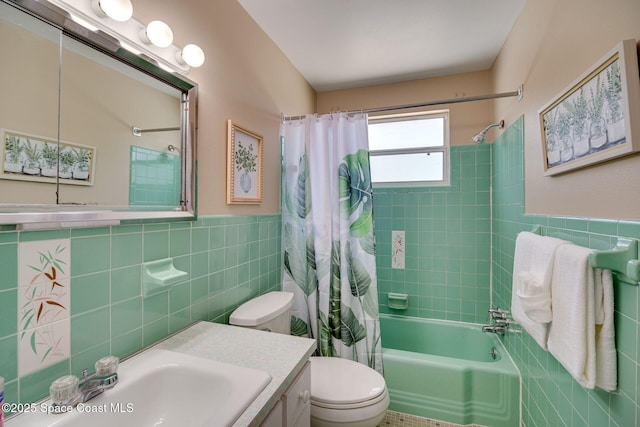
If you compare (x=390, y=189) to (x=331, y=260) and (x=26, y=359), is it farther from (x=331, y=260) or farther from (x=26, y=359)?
(x=26, y=359)

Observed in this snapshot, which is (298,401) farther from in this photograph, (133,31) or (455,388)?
(133,31)

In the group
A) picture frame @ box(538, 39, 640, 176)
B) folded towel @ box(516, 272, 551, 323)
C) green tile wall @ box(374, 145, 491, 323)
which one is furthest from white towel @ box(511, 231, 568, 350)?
green tile wall @ box(374, 145, 491, 323)

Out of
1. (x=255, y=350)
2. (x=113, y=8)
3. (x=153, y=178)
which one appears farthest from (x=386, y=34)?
(x=255, y=350)

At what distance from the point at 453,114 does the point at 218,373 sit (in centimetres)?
264

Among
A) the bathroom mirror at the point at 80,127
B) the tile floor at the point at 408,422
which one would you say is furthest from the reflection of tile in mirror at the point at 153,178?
the tile floor at the point at 408,422

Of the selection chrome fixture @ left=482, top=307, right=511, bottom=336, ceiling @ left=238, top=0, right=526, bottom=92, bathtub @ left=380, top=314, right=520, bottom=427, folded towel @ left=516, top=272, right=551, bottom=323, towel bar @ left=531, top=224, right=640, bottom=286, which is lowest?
bathtub @ left=380, top=314, right=520, bottom=427

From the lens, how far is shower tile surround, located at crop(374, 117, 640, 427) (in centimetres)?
142

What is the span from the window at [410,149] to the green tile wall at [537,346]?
454mm

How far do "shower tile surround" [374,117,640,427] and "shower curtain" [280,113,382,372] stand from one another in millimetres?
852

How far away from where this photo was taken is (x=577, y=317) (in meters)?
0.87

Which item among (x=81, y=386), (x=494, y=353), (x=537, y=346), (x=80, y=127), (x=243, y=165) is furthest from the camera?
(x=494, y=353)

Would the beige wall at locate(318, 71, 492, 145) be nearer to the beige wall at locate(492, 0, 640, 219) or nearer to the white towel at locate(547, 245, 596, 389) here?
the beige wall at locate(492, 0, 640, 219)

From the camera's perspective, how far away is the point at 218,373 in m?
0.85

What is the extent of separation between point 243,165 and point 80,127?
32.8 inches
